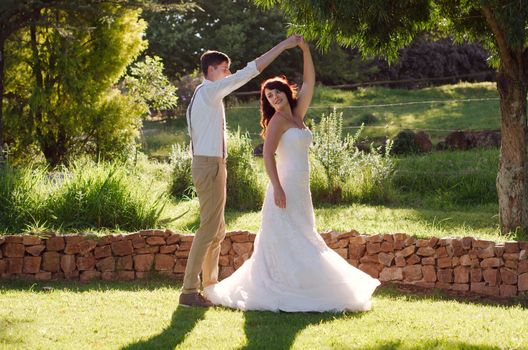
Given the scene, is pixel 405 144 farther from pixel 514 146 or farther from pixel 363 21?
pixel 363 21

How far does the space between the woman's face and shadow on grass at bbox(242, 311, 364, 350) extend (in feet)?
5.36

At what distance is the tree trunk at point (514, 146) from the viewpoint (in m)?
8.34

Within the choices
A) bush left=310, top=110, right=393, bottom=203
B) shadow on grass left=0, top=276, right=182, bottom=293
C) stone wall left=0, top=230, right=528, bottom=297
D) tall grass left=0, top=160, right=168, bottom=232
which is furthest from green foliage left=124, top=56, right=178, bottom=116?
shadow on grass left=0, top=276, right=182, bottom=293

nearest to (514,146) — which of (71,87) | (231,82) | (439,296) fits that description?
(439,296)

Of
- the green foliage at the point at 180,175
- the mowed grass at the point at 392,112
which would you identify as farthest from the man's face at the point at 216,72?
the mowed grass at the point at 392,112

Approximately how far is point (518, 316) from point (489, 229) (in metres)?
2.81

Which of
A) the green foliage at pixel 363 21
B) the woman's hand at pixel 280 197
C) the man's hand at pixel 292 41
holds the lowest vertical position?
the woman's hand at pixel 280 197

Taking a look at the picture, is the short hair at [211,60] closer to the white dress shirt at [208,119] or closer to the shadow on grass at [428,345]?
the white dress shirt at [208,119]

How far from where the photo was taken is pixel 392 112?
19.1 metres

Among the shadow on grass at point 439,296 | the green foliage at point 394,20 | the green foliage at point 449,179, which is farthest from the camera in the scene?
the green foliage at point 449,179

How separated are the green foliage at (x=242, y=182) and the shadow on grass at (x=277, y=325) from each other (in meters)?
4.50

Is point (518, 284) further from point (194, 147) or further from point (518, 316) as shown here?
point (194, 147)

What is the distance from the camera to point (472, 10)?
8883 millimetres

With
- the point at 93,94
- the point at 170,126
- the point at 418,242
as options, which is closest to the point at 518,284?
the point at 418,242
